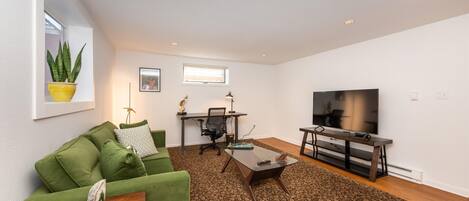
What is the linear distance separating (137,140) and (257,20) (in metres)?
2.11

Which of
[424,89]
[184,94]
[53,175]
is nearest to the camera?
[53,175]

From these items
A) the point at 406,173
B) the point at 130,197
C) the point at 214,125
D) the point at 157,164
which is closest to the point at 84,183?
the point at 130,197

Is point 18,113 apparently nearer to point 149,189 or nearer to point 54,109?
point 54,109

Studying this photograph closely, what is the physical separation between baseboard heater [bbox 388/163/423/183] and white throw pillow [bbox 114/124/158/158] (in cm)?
342

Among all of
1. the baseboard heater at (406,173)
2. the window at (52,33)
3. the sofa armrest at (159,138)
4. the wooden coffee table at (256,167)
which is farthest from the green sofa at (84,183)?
the baseboard heater at (406,173)

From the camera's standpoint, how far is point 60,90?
1.51m

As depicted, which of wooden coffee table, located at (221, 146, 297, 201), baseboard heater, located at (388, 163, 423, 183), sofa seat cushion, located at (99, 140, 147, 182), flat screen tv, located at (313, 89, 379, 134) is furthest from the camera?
flat screen tv, located at (313, 89, 379, 134)

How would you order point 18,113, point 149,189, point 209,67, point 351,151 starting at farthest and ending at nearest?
point 209,67
point 351,151
point 149,189
point 18,113

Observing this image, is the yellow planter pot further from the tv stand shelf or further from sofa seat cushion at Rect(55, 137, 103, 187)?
the tv stand shelf

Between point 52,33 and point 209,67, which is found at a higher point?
point 209,67

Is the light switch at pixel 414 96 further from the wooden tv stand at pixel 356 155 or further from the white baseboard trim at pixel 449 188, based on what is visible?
the white baseboard trim at pixel 449 188

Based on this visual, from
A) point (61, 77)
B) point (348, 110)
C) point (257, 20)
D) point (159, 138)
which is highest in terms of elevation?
point (257, 20)

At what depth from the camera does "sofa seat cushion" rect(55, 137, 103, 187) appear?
1.18 meters

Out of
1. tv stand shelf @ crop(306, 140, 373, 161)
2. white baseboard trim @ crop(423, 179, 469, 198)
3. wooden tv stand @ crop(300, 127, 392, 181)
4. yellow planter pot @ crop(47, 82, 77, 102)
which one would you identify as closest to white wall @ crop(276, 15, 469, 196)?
white baseboard trim @ crop(423, 179, 469, 198)
